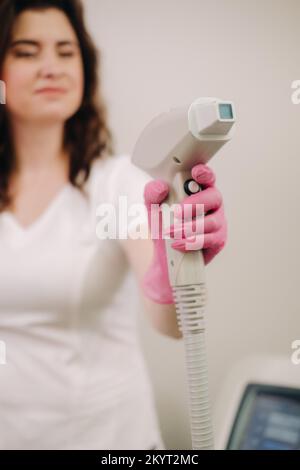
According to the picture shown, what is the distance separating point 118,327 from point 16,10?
0.49 meters

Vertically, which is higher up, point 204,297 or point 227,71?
point 227,71

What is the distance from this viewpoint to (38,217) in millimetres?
810

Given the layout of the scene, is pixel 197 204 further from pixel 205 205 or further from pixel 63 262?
pixel 63 262

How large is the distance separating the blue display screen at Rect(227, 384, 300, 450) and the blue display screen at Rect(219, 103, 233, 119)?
35 centimetres

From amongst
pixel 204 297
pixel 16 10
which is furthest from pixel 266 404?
pixel 16 10

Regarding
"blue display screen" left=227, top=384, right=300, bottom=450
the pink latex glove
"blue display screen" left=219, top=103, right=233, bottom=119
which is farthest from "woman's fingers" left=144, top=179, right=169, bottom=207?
"blue display screen" left=227, top=384, right=300, bottom=450

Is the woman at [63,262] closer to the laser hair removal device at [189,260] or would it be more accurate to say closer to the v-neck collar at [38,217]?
the v-neck collar at [38,217]

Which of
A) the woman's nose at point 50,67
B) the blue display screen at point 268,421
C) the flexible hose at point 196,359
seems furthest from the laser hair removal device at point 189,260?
the woman's nose at point 50,67

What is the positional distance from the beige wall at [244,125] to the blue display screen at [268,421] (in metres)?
0.07

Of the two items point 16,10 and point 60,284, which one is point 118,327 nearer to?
point 60,284

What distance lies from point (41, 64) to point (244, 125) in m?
0.29

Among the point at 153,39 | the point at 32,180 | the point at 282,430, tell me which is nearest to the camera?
the point at 282,430

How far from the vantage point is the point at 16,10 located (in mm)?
739

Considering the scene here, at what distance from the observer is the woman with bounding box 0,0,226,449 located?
738 millimetres
